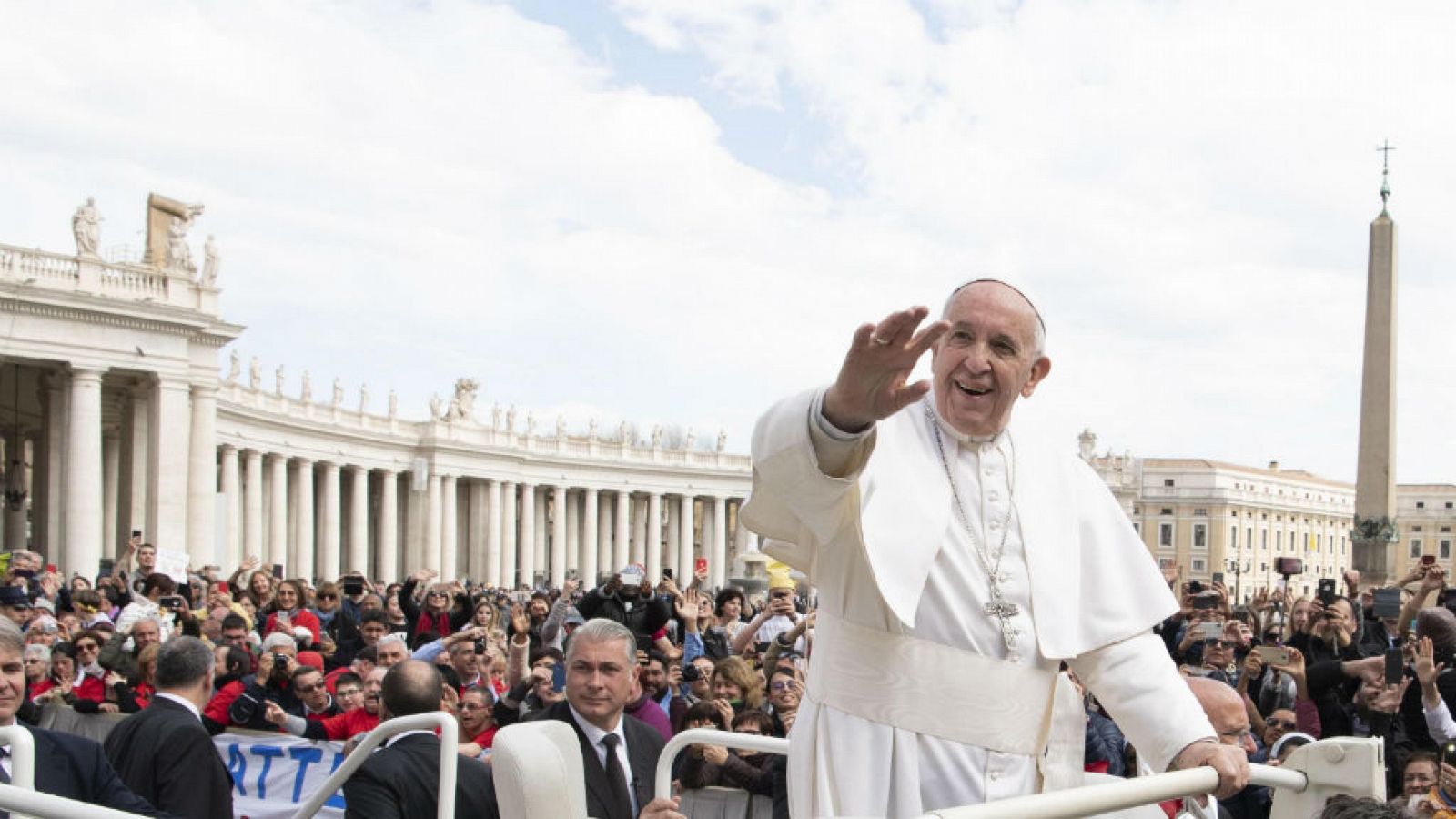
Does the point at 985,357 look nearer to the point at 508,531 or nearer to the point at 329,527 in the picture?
the point at 329,527

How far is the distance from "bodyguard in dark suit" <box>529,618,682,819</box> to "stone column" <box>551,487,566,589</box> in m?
78.6

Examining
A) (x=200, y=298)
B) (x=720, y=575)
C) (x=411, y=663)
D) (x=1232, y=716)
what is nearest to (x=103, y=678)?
(x=411, y=663)

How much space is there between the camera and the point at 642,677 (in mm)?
9367

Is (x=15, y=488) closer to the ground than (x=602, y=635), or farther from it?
closer to the ground

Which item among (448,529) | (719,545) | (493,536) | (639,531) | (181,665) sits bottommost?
(719,545)

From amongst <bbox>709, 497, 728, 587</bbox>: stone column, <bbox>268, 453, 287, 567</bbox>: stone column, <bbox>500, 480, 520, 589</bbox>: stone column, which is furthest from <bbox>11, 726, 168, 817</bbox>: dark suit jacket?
<bbox>709, 497, 728, 587</bbox>: stone column

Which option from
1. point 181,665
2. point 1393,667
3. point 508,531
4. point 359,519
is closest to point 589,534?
point 508,531

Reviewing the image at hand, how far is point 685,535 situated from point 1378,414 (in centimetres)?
6695

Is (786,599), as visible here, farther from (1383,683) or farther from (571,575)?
(571,575)

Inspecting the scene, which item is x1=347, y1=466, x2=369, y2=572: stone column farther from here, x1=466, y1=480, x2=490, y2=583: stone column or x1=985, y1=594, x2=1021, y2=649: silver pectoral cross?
x1=985, y1=594, x2=1021, y2=649: silver pectoral cross

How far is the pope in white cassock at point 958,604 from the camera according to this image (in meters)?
3.48

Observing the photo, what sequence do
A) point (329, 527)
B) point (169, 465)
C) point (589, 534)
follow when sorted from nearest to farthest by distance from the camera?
point (169, 465)
point (329, 527)
point (589, 534)

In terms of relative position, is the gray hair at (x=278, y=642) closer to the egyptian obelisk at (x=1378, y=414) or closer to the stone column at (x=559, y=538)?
the egyptian obelisk at (x=1378, y=414)

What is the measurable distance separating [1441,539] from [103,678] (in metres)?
146
